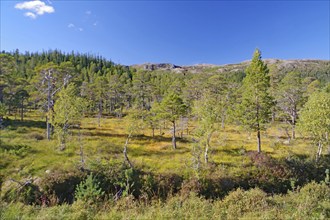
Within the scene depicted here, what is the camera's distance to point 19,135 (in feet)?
101

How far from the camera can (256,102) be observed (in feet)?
92.2

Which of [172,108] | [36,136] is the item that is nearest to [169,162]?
[172,108]

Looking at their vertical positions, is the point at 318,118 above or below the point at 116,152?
above

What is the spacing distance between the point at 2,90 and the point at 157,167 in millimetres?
34331

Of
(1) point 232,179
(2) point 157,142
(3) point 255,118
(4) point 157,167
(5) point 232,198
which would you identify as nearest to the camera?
(5) point 232,198

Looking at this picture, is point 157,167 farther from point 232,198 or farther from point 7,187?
point 7,187

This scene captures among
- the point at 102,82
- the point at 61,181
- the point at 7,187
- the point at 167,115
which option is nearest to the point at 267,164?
the point at 167,115

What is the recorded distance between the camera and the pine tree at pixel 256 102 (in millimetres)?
27594

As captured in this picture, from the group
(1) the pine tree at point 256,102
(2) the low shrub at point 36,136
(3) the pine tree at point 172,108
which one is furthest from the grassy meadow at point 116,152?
(1) the pine tree at point 256,102

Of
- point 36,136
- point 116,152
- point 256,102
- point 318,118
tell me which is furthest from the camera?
point 36,136

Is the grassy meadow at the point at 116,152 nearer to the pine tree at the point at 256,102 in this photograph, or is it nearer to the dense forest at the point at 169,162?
the dense forest at the point at 169,162

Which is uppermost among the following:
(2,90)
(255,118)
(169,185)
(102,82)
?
(102,82)

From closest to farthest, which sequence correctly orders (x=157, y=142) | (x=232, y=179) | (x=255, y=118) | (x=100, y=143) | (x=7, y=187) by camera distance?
(x=7, y=187), (x=232, y=179), (x=255, y=118), (x=100, y=143), (x=157, y=142)

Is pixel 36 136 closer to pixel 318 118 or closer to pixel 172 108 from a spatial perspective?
pixel 172 108
